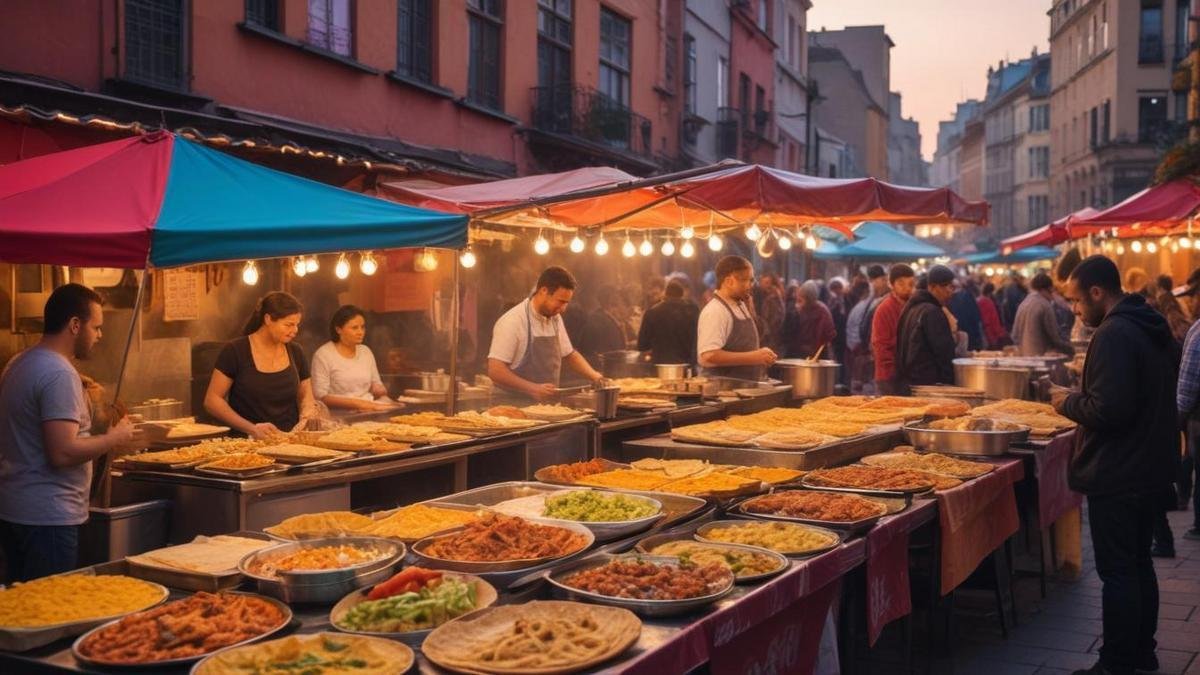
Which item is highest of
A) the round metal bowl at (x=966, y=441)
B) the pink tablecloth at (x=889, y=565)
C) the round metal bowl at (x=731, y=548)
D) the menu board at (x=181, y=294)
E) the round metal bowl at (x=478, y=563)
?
the menu board at (x=181, y=294)

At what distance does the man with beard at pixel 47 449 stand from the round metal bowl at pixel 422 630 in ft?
6.92

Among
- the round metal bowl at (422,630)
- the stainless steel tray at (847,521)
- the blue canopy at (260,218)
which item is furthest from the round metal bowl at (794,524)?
the blue canopy at (260,218)

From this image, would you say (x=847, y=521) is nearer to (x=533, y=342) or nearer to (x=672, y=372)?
(x=533, y=342)

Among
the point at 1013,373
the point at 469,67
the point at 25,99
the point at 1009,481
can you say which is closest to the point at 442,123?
the point at 469,67

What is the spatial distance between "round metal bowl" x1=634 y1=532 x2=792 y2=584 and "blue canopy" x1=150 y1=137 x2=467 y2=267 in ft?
7.71

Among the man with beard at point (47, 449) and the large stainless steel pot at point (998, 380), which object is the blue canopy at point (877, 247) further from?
the man with beard at point (47, 449)

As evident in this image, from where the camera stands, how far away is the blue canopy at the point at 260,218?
5250 mm

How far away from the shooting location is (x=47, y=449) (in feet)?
17.3

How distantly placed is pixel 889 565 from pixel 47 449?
4.20 m

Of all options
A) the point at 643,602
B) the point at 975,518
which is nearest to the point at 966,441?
the point at 975,518

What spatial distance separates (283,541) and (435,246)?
258 cm

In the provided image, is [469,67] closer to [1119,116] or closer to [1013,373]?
[1013,373]

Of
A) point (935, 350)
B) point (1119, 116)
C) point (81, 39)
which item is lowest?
point (935, 350)

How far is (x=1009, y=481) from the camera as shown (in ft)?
23.8
